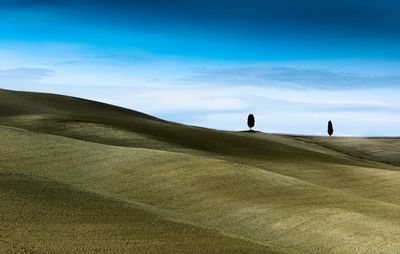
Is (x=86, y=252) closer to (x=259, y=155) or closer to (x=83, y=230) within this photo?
(x=83, y=230)

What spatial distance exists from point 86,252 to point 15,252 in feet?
4.56

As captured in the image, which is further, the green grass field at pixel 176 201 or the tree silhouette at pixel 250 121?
the tree silhouette at pixel 250 121

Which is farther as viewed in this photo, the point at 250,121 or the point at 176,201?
the point at 250,121

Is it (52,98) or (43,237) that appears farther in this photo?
(52,98)

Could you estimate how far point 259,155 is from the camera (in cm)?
4078

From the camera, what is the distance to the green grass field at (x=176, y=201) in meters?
15.8

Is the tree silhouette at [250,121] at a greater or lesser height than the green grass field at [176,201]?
greater

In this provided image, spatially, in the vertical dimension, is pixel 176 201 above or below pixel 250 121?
below

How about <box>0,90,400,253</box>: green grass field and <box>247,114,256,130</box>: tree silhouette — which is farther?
<box>247,114,256,130</box>: tree silhouette

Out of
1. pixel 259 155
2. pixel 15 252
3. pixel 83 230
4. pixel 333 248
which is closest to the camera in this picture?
pixel 15 252

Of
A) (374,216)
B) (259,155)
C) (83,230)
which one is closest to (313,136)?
(259,155)

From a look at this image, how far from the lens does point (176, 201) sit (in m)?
23.1

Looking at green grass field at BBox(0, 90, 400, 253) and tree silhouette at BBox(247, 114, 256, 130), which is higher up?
tree silhouette at BBox(247, 114, 256, 130)

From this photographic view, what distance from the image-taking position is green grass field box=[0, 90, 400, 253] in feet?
51.7
